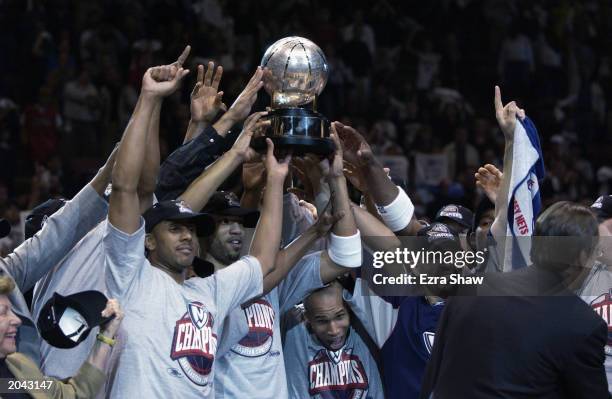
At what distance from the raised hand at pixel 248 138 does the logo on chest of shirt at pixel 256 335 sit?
56 centimetres

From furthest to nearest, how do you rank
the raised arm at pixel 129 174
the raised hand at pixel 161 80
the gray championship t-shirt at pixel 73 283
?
the gray championship t-shirt at pixel 73 283
the raised hand at pixel 161 80
the raised arm at pixel 129 174

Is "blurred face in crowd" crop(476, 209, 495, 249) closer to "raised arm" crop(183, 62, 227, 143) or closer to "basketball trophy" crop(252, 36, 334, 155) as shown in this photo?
"basketball trophy" crop(252, 36, 334, 155)

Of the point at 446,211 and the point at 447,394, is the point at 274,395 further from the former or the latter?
the point at 446,211

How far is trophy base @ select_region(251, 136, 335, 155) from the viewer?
13.3 ft

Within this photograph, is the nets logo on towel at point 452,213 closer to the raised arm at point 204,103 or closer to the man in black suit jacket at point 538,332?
the raised arm at point 204,103

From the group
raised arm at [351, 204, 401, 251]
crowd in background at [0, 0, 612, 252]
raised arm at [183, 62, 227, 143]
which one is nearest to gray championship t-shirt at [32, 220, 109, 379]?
raised arm at [183, 62, 227, 143]

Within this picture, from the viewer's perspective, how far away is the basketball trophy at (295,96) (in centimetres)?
410

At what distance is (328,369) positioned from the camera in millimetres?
4383

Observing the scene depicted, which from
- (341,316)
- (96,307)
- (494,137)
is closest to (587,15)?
(494,137)

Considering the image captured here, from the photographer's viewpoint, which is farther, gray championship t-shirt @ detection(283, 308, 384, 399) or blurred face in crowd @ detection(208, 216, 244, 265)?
gray championship t-shirt @ detection(283, 308, 384, 399)

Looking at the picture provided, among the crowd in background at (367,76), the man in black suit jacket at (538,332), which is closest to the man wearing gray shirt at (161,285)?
the man in black suit jacket at (538,332)

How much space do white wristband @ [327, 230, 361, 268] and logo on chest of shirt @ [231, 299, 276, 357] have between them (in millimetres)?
344

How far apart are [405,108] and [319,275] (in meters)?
8.43

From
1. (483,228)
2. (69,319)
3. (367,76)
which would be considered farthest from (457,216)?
(367,76)
